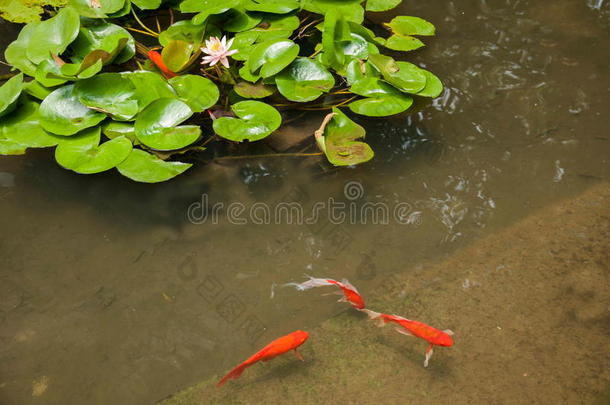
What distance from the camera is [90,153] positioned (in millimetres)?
2115

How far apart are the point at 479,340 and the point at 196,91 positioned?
55.3 inches

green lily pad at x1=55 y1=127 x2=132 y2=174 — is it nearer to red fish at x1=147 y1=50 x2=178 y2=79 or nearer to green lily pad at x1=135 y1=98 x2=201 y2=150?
green lily pad at x1=135 y1=98 x2=201 y2=150

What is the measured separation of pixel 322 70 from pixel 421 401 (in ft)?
4.44

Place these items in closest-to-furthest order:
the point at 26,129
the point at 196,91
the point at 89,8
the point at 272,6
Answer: the point at 26,129, the point at 196,91, the point at 89,8, the point at 272,6

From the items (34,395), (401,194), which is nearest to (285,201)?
(401,194)

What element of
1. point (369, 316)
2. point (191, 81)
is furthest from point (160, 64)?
point (369, 316)

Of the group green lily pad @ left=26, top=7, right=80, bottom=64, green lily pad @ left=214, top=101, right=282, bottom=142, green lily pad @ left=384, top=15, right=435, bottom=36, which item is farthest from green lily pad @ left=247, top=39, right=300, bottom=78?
green lily pad @ left=26, top=7, right=80, bottom=64

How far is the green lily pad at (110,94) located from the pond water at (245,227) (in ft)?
0.86

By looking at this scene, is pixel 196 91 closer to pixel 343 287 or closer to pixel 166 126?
pixel 166 126

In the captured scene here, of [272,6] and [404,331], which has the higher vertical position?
[272,6]

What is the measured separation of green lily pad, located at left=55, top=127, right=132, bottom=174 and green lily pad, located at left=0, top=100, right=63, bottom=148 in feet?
0.23

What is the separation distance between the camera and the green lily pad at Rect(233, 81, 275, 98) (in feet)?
7.65

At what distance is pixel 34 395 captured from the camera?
1.70 metres

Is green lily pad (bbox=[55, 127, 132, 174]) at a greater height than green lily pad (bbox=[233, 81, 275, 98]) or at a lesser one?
lesser
